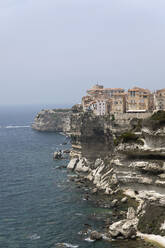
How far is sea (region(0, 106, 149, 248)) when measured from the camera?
45.3m

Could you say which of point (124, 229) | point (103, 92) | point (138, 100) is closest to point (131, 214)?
point (124, 229)

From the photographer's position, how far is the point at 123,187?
6181cm

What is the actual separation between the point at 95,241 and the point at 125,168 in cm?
1862

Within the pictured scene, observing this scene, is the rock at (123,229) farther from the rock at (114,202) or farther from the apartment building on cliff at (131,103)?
the apartment building on cliff at (131,103)

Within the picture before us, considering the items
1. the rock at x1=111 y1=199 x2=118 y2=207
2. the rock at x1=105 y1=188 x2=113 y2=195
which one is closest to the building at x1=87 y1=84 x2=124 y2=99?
the rock at x1=105 y1=188 x2=113 y2=195

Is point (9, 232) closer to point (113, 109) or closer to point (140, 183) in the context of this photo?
point (140, 183)

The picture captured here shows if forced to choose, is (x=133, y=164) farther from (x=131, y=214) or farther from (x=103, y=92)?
(x=103, y=92)

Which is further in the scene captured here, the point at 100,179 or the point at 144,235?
the point at 100,179

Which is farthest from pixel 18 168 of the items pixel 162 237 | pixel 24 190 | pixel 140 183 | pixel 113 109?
pixel 162 237

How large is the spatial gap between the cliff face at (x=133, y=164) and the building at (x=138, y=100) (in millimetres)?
11972

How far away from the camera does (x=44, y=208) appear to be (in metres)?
57.0

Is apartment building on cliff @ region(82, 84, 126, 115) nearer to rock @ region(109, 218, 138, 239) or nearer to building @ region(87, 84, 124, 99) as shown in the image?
building @ region(87, 84, 124, 99)

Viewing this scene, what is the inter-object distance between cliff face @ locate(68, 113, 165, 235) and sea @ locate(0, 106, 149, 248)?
15.6 feet

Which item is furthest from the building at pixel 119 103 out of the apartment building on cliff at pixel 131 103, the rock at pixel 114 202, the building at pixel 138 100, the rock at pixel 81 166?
the rock at pixel 114 202
